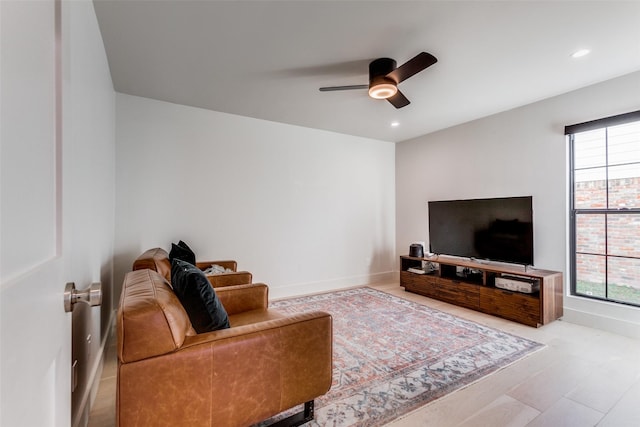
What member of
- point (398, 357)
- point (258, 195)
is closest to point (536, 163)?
point (398, 357)

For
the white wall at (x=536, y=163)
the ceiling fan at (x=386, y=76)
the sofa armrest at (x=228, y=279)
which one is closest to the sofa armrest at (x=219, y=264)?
the sofa armrest at (x=228, y=279)

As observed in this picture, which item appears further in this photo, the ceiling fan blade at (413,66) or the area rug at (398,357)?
the ceiling fan blade at (413,66)

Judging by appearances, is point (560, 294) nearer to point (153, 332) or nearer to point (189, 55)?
point (153, 332)

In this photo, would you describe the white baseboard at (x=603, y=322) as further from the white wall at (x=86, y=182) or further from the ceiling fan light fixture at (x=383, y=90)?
the white wall at (x=86, y=182)

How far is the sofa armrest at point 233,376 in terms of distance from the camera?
120cm

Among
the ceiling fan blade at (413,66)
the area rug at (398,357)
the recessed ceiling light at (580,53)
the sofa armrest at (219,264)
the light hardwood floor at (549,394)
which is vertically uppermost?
the recessed ceiling light at (580,53)

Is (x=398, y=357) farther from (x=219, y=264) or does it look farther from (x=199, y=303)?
(x=219, y=264)

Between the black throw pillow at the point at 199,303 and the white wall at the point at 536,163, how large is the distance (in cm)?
378

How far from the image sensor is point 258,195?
4.25 metres

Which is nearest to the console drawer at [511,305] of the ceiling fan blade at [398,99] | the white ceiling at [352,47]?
the white ceiling at [352,47]

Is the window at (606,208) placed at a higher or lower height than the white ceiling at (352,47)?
lower

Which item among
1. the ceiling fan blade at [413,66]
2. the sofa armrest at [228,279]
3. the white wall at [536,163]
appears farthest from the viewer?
the white wall at [536,163]

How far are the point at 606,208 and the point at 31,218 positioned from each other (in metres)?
4.40

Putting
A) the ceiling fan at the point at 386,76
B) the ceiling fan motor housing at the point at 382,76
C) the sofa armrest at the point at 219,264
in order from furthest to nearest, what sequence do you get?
the sofa armrest at the point at 219,264
the ceiling fan motor housing at the point at 382,76
the ceiling fan at the point at 386,76
